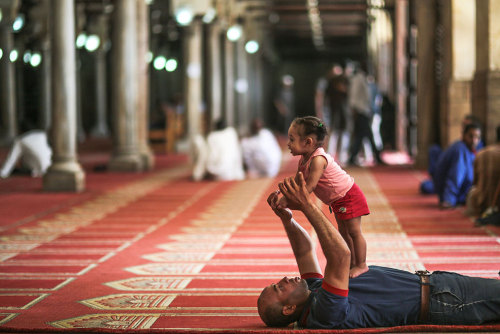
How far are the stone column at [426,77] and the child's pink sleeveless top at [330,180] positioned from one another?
8682mm

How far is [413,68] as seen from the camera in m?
14.2

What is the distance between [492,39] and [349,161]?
530cm

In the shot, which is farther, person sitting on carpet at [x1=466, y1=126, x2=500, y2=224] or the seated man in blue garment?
the seated man in blue garment

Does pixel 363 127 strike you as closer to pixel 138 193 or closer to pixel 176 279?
pixel 138 193

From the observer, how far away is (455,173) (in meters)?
7.78

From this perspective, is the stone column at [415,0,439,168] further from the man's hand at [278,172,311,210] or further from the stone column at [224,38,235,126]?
the man's hand at [278,172,311,210]

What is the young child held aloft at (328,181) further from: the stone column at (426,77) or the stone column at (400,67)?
the stone column at (400,67)

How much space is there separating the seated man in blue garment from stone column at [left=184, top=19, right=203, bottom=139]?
9917 mm

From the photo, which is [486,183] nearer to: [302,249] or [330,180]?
[330,180]

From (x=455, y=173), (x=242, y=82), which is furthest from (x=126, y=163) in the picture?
(x=242, y=82)

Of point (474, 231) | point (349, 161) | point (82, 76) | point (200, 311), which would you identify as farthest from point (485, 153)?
point (82, 76)

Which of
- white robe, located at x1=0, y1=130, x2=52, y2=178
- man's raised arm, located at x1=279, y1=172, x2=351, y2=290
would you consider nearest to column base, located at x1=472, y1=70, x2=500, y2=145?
man's raised arm, located at x1=279, y1=172, x2=351, y2=290

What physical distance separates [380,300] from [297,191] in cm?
59

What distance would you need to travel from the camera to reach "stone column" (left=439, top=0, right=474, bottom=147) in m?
10.5
